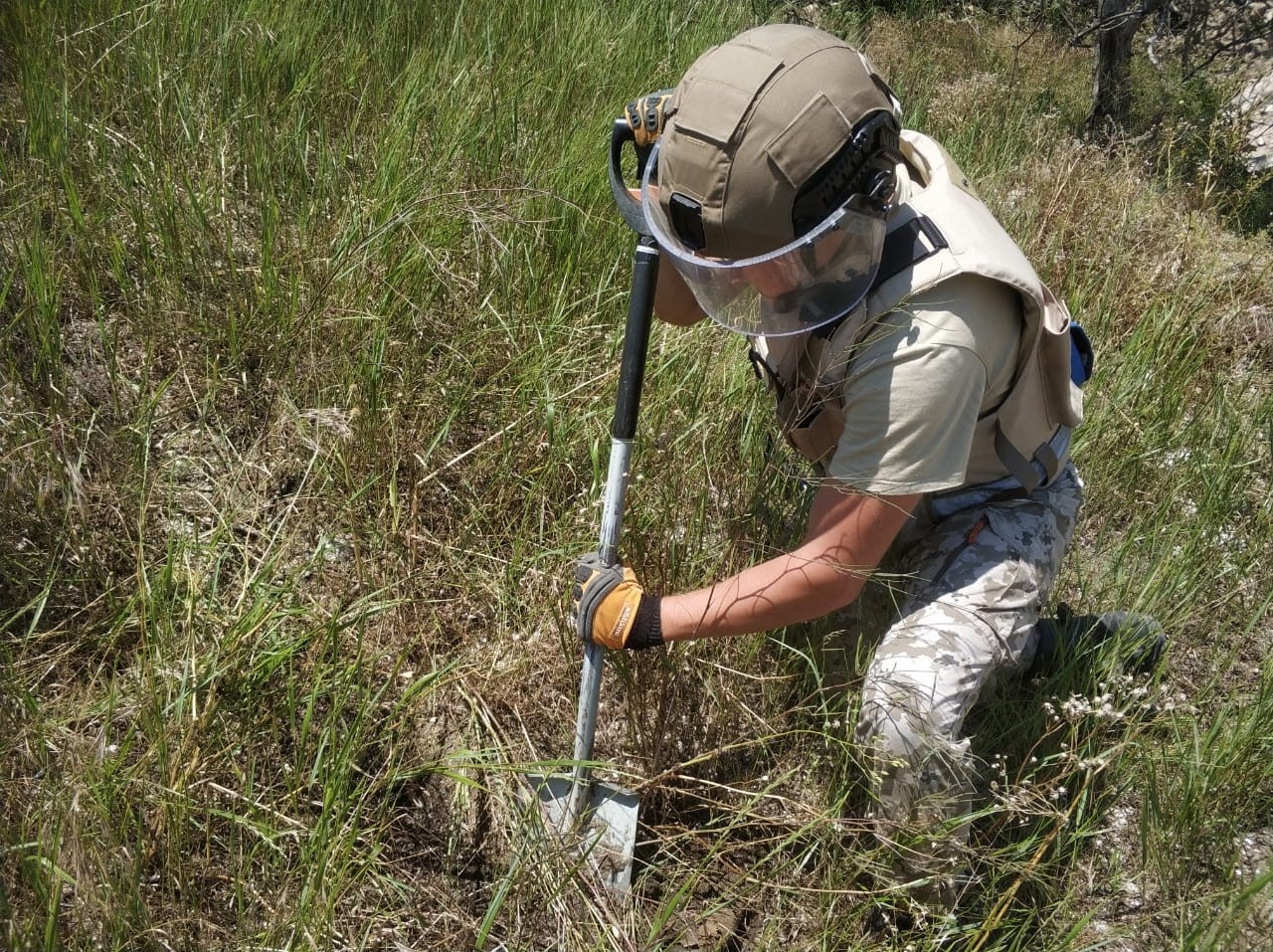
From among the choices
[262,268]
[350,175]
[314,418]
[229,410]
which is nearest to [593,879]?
[314,418]

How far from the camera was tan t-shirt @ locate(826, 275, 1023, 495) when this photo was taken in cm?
154

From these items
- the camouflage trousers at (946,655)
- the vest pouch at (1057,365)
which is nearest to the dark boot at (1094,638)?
the camouflage trousers at (946,655)

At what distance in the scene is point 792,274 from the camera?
1.49 meters

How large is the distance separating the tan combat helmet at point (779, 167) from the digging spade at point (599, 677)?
0.18 meters

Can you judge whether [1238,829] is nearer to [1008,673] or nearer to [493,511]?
→ [1008,673]

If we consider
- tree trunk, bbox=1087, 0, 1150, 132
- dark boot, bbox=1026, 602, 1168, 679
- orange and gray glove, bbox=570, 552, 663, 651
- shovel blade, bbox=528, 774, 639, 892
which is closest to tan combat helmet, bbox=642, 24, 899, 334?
orange and gray glove, bbox=570, 552, 663, 651

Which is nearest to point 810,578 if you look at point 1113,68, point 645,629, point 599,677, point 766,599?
point 766,599

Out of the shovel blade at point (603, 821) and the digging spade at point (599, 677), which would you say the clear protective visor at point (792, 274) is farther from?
the shovel blade at point (603, 821)

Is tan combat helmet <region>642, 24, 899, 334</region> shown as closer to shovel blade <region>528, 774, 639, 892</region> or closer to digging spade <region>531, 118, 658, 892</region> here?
digging spade <region>531, 118, 658, 892</region>

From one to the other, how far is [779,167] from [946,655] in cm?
94

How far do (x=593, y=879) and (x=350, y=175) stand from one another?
6.10ft

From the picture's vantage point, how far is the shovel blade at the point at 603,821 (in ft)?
5.81

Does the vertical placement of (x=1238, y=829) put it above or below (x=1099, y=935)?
above

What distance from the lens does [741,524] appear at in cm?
203
